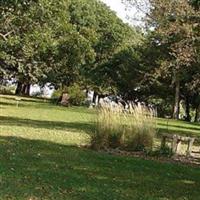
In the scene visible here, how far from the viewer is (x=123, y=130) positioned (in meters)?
15.7

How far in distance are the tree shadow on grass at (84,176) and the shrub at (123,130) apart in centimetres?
139

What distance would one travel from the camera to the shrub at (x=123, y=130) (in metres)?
15.5

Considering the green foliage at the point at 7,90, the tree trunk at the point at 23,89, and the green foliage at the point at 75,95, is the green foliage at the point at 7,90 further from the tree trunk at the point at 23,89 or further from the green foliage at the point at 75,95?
the green foliage at the point at 75,95

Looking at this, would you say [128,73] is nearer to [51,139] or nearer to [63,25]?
[63,25]

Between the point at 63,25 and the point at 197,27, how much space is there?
21.5 meters

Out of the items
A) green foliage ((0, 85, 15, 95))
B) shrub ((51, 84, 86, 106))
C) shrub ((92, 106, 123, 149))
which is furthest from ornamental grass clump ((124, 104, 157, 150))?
green foliage ((0, 85, 15, 95))

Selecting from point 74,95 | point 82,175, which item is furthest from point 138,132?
point 74,95

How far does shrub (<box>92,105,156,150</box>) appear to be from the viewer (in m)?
15.5

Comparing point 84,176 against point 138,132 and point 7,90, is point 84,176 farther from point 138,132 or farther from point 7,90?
point 7,90

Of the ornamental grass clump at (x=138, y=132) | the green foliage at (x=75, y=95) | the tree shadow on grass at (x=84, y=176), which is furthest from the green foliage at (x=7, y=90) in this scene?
the tree shadow on grass at (x=84, y=176)

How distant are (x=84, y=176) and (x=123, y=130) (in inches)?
219

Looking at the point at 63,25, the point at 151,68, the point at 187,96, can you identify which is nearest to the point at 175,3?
the point at 63,25

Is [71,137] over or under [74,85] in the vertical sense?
under

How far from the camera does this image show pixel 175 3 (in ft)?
67.2
